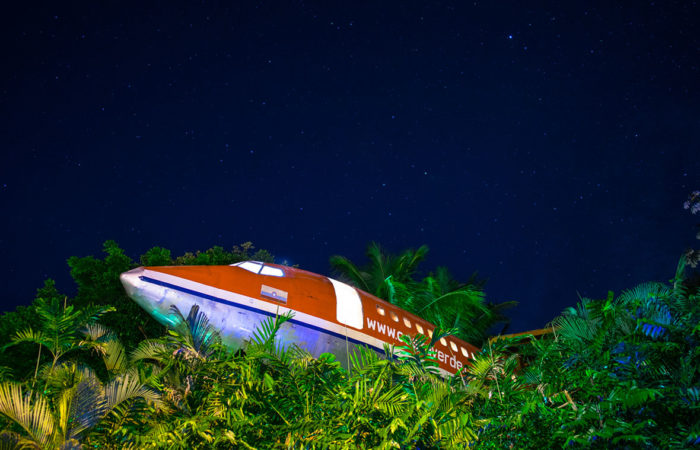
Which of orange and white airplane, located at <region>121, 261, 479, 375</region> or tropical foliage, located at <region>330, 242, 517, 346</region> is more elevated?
tropical foliage, located at <region>330, 242, 517, 346</region>

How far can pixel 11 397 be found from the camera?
317 centimetres

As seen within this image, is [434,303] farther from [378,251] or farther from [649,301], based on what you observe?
[649,301]

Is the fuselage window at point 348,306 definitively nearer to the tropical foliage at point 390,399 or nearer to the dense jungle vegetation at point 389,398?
the dense jungle vegetation at point 389,398

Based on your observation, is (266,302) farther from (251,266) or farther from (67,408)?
(67,408)

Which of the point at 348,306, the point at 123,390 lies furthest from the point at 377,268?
the point at 123,390

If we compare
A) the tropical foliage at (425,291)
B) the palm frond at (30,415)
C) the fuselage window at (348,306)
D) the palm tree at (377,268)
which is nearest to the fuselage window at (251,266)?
the fuselage window at (348,306)

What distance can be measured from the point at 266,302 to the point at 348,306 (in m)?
2.13

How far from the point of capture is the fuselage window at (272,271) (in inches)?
385

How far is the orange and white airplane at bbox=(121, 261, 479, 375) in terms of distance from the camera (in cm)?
851

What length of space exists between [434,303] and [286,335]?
33.9ft

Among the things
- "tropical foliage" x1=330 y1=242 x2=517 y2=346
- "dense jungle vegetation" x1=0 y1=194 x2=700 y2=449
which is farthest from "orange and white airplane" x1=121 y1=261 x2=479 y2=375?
"tropical foliage" x1=330 y1=242 x2=517 y2=346

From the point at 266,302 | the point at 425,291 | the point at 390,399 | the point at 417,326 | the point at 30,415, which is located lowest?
the point at 30,415

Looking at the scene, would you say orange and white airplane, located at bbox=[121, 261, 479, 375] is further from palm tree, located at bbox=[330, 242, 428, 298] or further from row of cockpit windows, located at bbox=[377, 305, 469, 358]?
palm tree, located at bbox=[330, 242, 428, 298]

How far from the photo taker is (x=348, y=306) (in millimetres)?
10016
